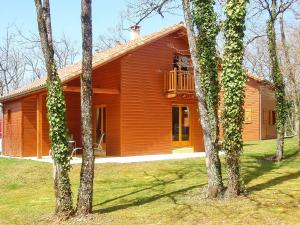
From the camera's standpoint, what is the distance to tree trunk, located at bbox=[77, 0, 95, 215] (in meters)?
9.04

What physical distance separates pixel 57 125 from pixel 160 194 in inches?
140

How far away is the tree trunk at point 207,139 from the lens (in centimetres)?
994

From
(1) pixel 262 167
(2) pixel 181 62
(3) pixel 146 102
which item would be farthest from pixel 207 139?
(2) pixel 181 62

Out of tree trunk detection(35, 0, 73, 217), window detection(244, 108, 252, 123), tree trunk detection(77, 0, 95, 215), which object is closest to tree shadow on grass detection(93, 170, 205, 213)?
tree trunk detection(77, 0, 95, 215)

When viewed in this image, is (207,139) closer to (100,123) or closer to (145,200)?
(145,200)

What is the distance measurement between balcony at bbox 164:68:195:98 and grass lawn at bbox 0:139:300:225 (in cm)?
425

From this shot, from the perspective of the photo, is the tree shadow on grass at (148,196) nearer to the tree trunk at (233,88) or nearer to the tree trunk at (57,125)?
the tree trunk at (57,125)

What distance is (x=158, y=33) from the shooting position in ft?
68.1

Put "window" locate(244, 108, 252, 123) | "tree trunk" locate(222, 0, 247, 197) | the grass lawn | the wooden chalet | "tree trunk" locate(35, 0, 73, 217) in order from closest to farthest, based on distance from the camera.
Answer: the grass lawn < "tree trunk" locate(35, 0, 73, 217) < "tree trunk" locate(222, 0, 247, 197) < the wooden chalet < "window" locate(244, 108, 252, 123)

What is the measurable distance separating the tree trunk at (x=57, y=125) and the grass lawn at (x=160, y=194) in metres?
0.54

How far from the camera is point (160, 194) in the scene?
36.3 feet

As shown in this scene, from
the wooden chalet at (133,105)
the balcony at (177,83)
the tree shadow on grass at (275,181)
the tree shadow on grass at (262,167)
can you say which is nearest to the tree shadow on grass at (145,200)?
the tree shadow on grass at (275,181)

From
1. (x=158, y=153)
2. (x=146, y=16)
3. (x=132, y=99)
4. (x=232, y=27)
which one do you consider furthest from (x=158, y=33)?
(x=232, y=27)

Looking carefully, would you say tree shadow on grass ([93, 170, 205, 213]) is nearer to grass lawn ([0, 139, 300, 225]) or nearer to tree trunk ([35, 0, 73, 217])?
grass lawn ([0, 139, 300, 225])
